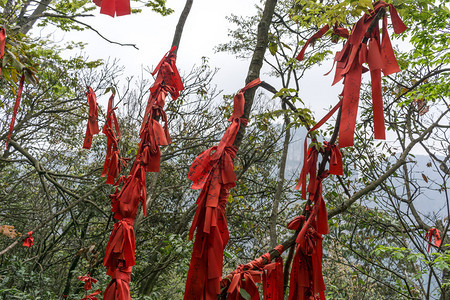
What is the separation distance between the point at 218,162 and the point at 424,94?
12.2 feet

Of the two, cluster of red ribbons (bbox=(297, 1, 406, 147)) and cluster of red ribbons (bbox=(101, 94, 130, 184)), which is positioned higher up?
cluster of red ribbons (bbox=(101, 94, 130, 184))

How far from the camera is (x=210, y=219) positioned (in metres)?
0.76

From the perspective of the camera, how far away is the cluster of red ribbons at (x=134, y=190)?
1.23 metres

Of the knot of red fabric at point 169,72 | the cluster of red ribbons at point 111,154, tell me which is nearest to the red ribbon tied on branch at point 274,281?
the knot of red fabric at point 169,72

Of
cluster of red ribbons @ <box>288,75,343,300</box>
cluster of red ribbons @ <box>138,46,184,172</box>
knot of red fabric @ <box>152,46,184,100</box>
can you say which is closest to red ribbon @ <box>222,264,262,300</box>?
cluster of red ribbons @ <box>288,75,343,300</box>

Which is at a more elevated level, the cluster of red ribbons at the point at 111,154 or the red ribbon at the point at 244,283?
the cluster of red ribbons at the point at 111,154

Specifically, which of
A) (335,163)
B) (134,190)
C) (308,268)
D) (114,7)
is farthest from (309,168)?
(134,190)

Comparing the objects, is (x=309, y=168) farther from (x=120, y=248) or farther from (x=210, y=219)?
(x=120, y=248)

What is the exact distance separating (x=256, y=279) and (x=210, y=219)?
0.18 m

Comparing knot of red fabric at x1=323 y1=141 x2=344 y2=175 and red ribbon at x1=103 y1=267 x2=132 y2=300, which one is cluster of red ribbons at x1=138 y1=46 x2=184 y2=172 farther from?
knot of red fabric at x1=323 y1=141 x2=344 y2=175

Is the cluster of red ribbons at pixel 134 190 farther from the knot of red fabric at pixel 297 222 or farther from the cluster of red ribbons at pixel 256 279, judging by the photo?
the knot of red fabric at pixel 297 222

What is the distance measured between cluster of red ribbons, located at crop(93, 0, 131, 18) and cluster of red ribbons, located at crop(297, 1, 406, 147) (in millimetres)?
502

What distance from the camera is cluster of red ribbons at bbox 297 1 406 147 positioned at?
0.63 meters

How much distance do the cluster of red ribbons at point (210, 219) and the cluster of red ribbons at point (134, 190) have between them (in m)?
0.52
